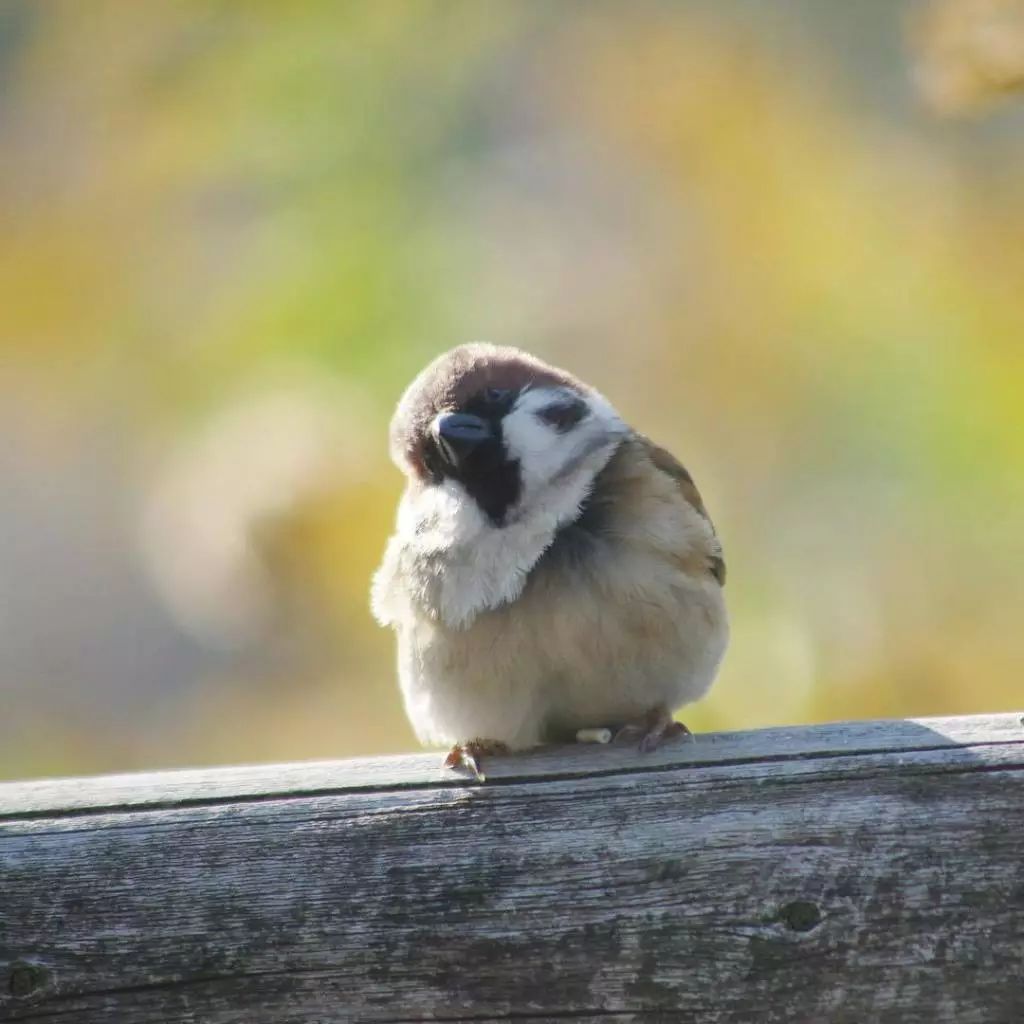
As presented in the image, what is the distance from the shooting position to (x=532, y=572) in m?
2.31

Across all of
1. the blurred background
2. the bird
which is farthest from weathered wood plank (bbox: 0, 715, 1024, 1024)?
the blurred background

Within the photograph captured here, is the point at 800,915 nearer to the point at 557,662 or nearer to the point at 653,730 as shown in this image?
the point at 653,730

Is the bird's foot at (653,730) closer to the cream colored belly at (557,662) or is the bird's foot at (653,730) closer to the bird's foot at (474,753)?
the cream colored belly at (557,662)

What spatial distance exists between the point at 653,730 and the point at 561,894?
17.5 inches

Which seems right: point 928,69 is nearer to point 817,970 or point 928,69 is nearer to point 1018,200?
point 1018,200

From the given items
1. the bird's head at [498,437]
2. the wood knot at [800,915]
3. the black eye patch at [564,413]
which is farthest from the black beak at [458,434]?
the wood knot at [800,915]

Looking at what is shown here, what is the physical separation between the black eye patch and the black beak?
0.12 metres

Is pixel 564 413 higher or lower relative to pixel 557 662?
higher

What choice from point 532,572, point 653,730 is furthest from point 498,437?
point 653,730

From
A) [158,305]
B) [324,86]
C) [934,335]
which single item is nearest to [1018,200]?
[934,335]

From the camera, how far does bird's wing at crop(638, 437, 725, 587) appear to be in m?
2.58

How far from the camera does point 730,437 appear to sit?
12.3 ft

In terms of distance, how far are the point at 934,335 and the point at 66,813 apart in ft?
7.74

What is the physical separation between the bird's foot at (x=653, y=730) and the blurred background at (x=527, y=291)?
3.60ft
